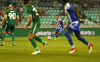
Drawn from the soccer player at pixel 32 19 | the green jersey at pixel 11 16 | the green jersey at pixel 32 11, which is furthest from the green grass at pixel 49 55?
the green jersey at pixel 11 16

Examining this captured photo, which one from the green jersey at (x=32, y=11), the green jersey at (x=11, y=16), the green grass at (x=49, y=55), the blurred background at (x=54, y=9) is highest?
the green jersey at (x=32, y=11)

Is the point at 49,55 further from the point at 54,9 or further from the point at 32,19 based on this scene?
the point at 54,9

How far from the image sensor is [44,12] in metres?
32.4

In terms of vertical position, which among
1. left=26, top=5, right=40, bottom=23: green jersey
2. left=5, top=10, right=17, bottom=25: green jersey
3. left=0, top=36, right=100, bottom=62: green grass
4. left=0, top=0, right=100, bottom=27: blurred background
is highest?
left=26, top=5, right=40, bottom=23: green jersey

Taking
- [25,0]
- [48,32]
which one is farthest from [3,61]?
[48,32]

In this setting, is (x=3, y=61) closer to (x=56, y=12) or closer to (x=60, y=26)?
(x=60, y=26)

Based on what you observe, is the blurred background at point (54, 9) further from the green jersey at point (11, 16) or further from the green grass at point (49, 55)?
the green grass at point (49, 55)

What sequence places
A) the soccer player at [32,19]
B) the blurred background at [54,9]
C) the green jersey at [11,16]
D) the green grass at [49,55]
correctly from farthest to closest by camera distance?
the blurred background at [54,9], the green jersey at [11,16], the soccer player at [32,19], the green grass at [49,55]

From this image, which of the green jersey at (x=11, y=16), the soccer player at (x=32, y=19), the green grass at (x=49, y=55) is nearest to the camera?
the green grass at (x=49, y=55)

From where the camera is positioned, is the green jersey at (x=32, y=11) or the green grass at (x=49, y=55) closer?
the green grass at (x=49, y=55)

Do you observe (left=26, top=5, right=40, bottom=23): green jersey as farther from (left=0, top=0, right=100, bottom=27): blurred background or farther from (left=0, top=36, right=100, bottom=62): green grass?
(left=0, top=0, right=100, bottom=27): blurred background

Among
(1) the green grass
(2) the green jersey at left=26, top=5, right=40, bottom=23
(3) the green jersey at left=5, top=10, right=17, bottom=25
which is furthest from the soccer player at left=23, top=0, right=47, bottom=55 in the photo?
(3) the green jersey at left=5, top=10, right=17, bottom=25

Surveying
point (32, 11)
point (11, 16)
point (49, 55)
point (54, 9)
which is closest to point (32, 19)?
point (32, 11)

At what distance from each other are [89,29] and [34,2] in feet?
26.7
